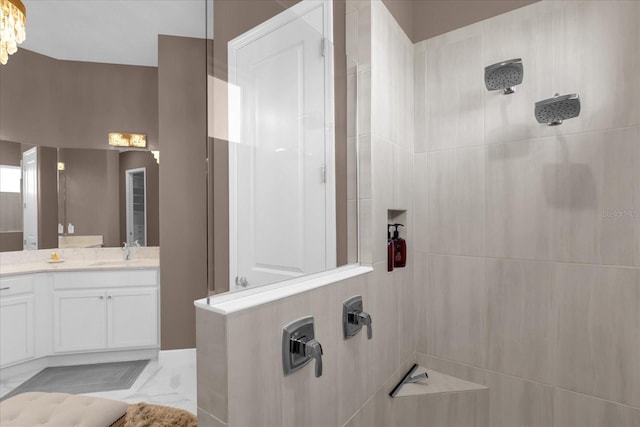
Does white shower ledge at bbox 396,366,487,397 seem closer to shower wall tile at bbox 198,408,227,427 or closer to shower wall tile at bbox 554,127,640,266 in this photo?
shower wall tile at bbox 554,127,640,266

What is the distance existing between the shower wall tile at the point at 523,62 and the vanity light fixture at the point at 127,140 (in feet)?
10.4

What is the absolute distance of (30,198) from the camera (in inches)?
121

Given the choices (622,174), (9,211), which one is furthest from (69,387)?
(622,174)

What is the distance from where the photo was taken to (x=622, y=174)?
1393 millimetres

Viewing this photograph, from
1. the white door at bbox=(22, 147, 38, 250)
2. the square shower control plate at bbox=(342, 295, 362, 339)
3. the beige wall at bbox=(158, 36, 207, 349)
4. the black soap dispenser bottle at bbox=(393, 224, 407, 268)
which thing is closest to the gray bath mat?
the beige wall at bbox=(158, 36, 207, 349)

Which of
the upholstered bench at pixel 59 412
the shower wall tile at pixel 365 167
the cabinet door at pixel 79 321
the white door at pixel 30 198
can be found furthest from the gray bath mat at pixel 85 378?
the shower wall tile at pixel 365 167

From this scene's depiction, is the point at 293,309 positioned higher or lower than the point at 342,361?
higher

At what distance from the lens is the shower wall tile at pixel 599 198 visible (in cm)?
138

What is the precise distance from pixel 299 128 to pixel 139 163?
8.98 feet

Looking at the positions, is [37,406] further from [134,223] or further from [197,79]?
[197,79]

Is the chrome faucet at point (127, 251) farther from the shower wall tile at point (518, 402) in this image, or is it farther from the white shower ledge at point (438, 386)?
the shower wall tile at point (518, 402)

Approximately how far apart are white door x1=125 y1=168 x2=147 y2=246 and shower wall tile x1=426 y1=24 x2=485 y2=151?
2.73m

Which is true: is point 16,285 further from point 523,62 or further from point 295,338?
point 523,62

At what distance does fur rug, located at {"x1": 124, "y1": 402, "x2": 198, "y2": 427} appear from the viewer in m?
1.59
